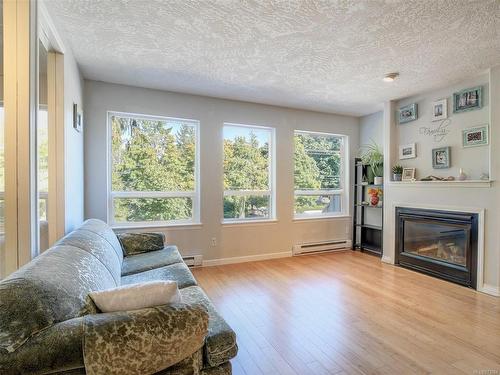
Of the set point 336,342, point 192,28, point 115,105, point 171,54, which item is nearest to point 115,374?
point 336,342

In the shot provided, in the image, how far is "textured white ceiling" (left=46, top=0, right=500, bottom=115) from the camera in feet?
6.49

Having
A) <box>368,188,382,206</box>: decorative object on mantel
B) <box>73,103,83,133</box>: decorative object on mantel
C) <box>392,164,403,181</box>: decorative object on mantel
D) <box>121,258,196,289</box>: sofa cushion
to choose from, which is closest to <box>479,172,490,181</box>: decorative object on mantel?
<box>392,164,403,181</box>: decorative object on mantel

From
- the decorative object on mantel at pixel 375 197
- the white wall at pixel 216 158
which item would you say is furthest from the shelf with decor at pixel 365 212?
the white wall at pixel 216 158

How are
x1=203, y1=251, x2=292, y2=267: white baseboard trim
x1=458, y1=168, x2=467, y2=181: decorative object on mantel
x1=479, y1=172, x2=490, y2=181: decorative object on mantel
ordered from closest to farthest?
1. x1=479, y1=172, x2=490, y2=181: decorative object on mantel
2. x1=458, y1=168, x2=467, y2=181: decorative object on mantel
3. x1=203, y1=251, x2=292, y2=267: white baseboard trim

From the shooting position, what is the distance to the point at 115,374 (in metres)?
0.99

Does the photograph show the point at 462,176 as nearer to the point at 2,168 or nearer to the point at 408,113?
the point at 408,113

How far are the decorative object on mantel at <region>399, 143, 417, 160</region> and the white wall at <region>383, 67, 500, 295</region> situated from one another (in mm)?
63

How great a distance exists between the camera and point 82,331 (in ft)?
3.24

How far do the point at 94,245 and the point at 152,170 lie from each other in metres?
1.97

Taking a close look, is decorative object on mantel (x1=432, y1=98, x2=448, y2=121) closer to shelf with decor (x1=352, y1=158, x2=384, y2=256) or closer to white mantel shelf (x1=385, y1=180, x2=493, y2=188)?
white mantel shelf (x1=385, y1=180, x2=493, y2=188)

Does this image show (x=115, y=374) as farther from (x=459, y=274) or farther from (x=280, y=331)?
(x=459, y=274)

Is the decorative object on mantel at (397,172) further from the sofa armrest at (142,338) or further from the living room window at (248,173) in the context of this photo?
the sofa armrest at (142,338)

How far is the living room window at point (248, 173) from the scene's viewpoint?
4172 millimetres

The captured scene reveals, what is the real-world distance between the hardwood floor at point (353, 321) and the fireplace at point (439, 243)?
0.17 meters
